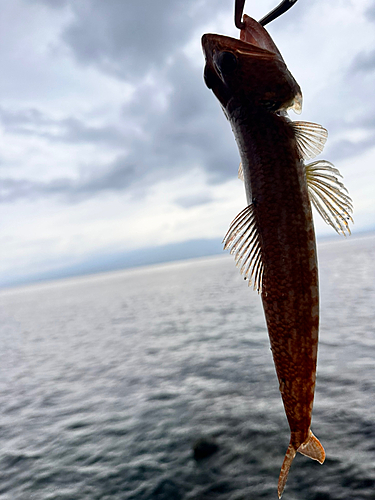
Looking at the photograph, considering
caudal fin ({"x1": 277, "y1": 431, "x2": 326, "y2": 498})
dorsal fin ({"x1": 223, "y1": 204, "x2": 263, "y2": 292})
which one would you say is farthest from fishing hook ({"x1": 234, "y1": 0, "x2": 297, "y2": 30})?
caudal fin ({"x1": 277, "y1": 431, "x2": 326, "y2": 498})

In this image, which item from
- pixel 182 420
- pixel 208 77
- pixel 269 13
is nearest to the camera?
pixel 269 13

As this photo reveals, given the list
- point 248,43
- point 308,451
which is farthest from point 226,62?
point 308,451

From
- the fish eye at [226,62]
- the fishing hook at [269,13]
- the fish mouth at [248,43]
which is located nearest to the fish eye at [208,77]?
the fish mouth at [248,43]

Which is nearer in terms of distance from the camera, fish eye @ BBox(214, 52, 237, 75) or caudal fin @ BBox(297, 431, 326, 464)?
fish eye @ BBox(214, 52, 237, 75)

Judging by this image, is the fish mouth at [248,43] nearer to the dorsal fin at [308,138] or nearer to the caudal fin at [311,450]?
the dorsal fin at [308,138]

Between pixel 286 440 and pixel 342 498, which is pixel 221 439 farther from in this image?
pixel 342 498

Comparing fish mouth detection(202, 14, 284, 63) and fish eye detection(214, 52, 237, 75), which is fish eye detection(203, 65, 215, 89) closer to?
fish mouth detection(202, 14, 284, 63)

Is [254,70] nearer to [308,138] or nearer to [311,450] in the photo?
[308,138]

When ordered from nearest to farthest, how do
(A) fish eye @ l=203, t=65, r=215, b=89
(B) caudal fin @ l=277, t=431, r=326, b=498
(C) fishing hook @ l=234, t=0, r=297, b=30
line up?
(C) fishing hook @ l=234, t=0, r=297, b=30 → (A) fish eye @ l=203, t=65, r=215, b=89 → (B) caudal fin @ l=277, t=431, r=326, b=498
